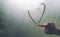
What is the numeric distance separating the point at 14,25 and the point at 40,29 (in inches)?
12.4

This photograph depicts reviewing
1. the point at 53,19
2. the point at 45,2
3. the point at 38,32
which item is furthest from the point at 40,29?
the point at 45,2

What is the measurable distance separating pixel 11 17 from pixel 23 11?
0.16 metres

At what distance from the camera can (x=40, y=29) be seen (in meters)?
2.15

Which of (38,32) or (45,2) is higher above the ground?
(45,2)

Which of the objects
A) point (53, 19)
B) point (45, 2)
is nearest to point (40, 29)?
point (53, 19)

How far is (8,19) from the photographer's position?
2227 millimetres

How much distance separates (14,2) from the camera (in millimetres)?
2223

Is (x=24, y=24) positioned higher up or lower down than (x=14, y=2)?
lower down

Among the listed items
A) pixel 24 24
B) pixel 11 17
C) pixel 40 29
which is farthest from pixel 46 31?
pixel 11 17

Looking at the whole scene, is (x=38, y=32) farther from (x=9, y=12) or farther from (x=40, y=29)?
(x=9, y=12)

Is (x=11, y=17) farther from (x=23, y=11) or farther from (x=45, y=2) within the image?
(x=45, y=2)

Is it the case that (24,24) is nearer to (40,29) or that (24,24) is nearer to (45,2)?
(40,29)

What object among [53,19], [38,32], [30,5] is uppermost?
[30,5]

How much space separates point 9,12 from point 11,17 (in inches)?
2.6
